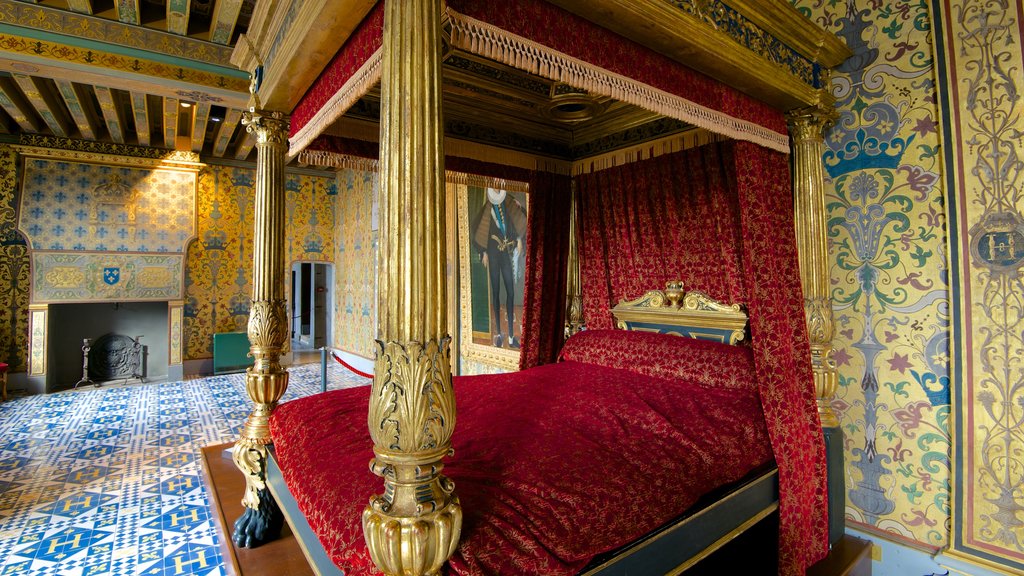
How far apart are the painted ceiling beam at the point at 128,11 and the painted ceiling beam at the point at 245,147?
10.0 feet

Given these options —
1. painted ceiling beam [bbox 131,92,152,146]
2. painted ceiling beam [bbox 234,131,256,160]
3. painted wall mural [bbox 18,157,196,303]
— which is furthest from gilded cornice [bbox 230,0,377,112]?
painted wall mural [bbox 18,157,196,303]

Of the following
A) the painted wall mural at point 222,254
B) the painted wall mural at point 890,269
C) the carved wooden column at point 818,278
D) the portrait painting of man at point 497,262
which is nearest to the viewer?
the painted wall mural at point 890,269

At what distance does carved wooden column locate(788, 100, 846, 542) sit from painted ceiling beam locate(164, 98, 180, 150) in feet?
20.9

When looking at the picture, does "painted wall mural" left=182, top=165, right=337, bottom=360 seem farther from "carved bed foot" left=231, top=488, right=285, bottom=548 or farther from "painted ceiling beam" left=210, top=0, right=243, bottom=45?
"carved bed foot" left=231, top=488, right=285, bottom=548

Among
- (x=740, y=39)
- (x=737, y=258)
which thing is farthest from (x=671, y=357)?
(x=740, y=39)

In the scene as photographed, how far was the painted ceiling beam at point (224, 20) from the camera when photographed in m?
3.83

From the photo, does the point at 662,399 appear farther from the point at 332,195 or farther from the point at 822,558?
the point at 332,195


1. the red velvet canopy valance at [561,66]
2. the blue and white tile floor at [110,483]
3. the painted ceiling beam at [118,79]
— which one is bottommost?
the blue and white tile floor at [110,483]

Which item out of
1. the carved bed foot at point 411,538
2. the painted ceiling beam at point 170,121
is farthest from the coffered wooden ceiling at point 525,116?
the painted ceiling beam at point 170,121

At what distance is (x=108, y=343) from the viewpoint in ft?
26.4

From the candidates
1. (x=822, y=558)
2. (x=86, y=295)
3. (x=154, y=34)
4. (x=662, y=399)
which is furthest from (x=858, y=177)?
(x=86, y=295)

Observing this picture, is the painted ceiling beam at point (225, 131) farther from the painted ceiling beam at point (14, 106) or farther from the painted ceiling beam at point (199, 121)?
the painted ceiling beam at point (14, 106)

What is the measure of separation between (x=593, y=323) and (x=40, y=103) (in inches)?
280

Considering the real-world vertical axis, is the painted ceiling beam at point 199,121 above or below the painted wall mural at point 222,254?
above
